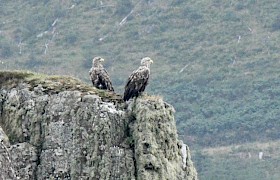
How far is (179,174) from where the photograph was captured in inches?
1262

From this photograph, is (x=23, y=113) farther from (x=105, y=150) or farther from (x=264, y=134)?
(x=264, y=134)

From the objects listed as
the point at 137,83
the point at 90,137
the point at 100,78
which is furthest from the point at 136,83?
the point at 90,137

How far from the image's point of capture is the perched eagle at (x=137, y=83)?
3244 centimetres

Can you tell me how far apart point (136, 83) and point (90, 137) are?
280 centimetres

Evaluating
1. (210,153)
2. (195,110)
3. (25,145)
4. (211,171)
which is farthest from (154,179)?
(195,110)

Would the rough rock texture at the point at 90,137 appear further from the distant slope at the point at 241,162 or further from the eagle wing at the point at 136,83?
the distant slope at the point at 241,162

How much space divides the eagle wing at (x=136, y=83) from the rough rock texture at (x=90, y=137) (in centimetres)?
33

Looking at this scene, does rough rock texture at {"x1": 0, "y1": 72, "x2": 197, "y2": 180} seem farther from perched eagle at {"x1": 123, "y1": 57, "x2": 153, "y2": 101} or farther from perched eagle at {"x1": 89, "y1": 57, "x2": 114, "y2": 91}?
perched eagle at {"x1": 89, "y1": 57, "x2": 114, "y2": 91}

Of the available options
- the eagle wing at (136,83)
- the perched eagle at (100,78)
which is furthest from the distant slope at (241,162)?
the eagle wing at (136,83)

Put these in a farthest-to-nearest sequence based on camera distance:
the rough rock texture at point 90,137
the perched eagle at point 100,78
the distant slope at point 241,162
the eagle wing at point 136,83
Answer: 1. the distant slope at point 241,162
2. the perched eagle at point 100,78
3. the eagle wing at point 136,83
4. the rough rock texture at point 90,137

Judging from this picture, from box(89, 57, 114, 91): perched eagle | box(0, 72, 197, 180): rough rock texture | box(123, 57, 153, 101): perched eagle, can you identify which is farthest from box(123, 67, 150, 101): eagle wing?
box(89, 57, 114, 91): perched eagle

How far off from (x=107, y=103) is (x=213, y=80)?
165436 millimetres

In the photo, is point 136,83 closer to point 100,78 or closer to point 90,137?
point 100,78

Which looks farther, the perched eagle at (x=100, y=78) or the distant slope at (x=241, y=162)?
the distant slope at (x=241, y=162)
